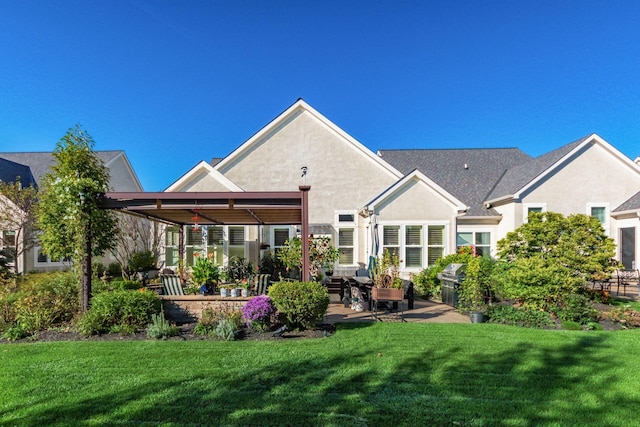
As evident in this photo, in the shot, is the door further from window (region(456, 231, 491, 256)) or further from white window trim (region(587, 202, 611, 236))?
window (region(456, 231, 491, 256))

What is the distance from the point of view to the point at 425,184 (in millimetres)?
13906

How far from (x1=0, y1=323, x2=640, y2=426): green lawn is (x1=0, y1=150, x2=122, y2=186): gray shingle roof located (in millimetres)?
18883

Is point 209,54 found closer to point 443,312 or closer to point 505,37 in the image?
point 505,37

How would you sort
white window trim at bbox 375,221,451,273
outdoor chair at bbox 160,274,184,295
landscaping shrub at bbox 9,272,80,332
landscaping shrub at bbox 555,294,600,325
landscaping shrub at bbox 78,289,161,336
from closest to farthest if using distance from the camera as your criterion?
landscaping shrub at bbox 78,289,161,336 → landscaping shrub at bbox 9,272,80,332 → landscaping shrub at bbox 555,294,600,325 → outdoor chair at bbox 160,274,184,295 → white window trim at bbox 375,221,451,273

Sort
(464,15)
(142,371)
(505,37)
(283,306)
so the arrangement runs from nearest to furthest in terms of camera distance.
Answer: (142,371) → (283,306) → (464,15) → (505,37)

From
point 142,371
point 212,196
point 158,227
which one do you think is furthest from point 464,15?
point 158,227

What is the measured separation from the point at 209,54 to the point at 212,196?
1069 centimetres

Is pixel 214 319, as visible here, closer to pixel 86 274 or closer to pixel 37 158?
pixel 86 274

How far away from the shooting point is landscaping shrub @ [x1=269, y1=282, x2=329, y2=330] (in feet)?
23.1

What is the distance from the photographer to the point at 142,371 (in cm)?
498

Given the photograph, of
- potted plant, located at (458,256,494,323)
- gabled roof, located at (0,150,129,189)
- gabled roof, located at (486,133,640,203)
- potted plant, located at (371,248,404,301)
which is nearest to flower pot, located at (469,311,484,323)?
potted plant, located at (458,256,494,323)

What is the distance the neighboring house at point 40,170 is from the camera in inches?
659

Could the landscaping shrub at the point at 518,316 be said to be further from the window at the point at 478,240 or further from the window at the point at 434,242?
the window at the point at 478,240

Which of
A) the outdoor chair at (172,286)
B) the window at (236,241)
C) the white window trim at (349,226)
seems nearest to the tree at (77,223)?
the outdoor chair at (172,286)
